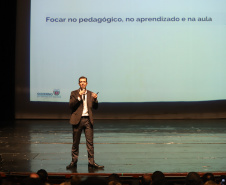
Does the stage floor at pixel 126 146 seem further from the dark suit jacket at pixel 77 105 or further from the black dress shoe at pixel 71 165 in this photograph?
the dark suit jacket at pixel 77 105

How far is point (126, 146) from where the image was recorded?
657 cm

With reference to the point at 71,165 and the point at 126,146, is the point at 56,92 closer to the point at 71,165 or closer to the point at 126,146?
the point at 126,146

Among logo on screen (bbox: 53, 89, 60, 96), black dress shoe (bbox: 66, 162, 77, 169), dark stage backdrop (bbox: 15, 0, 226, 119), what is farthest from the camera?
logo on screen (bbox: 53, 89, 60, 96)

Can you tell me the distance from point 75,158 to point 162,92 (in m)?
4.74

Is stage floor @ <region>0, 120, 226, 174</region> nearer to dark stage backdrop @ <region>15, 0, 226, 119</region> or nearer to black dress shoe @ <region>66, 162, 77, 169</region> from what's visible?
black dress shoe @ <region>66, 162, 77, 169</region>

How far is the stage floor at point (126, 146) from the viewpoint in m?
5.20

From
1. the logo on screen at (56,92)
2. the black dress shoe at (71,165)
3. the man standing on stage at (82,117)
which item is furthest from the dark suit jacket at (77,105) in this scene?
the logo on screen at (56,92)

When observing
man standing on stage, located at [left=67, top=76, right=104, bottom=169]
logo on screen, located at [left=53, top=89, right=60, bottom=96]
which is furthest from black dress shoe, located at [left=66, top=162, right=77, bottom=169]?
logo on screen, located at [left=53, top=89, right=60, bottom=96]

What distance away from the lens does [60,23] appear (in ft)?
30.8

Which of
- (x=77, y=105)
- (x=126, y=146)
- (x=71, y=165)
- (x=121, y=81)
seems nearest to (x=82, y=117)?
(x=77, y=105)

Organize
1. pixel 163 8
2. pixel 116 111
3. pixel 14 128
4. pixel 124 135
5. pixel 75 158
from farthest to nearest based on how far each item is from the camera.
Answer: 1. pixel 116 111
2. pixel 163 8
3. pixel 14 128
4. pixel 124 135
5. pixel 75 158

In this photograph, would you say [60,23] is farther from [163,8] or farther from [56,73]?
[163,8]

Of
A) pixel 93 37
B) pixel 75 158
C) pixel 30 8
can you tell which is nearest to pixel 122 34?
pixel 93 37

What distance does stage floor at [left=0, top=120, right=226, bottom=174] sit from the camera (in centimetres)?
520
